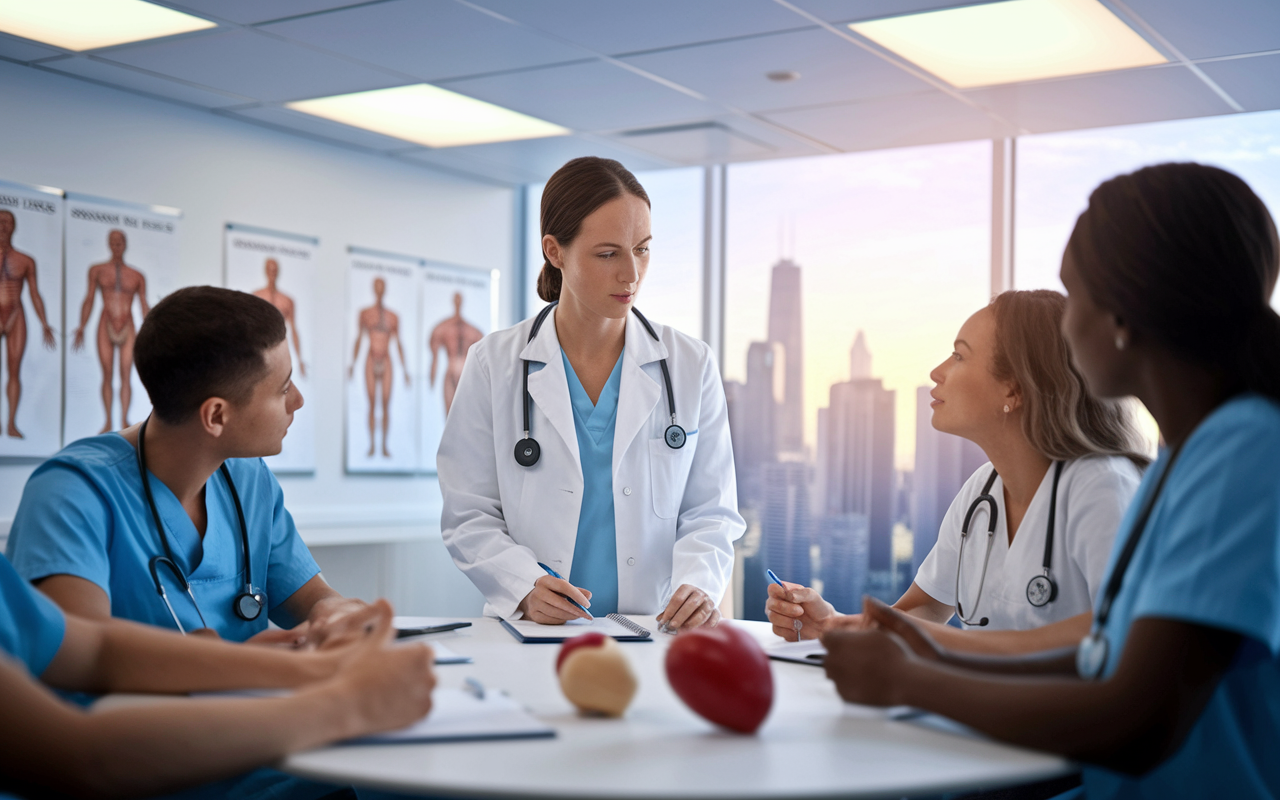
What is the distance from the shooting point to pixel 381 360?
17.0ft

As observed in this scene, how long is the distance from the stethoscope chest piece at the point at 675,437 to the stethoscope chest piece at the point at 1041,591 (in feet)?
3.01

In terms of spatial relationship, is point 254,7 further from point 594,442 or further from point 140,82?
point 594,442

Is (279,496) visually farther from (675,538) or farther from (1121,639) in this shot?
(1121,639)

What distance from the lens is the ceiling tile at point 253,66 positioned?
362cm

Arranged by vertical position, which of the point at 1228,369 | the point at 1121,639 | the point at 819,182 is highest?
the point at 819,182

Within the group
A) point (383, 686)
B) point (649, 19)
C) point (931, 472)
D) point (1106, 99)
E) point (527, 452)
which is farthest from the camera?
point (931, 472)

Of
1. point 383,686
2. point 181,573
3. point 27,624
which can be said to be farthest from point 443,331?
point 383,686

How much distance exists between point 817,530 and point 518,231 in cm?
232

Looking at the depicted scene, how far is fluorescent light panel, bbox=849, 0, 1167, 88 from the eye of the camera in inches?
131

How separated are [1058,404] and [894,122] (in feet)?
9.06

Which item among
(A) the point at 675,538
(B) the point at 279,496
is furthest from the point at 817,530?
(B) the point at 279,496

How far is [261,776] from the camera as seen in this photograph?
1.70 meters

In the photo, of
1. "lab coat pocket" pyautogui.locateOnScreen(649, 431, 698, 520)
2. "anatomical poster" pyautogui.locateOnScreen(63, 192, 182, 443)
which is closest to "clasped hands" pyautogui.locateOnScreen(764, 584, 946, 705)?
"lab coat pocket" pyautogui.locateOnScreen(649, 431, 698, 520)

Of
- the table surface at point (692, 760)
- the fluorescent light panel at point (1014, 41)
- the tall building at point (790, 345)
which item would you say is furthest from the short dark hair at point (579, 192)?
the tall building at point (790, 345)
